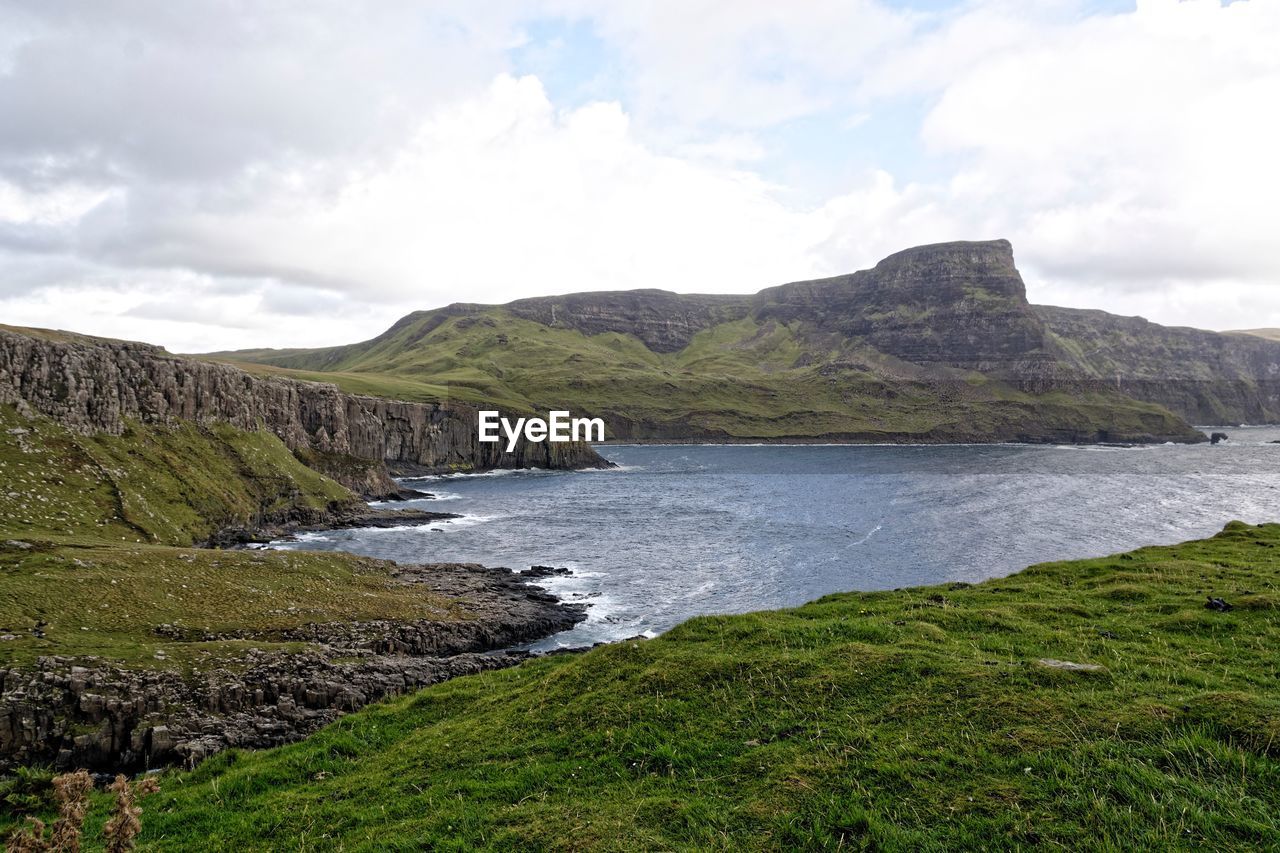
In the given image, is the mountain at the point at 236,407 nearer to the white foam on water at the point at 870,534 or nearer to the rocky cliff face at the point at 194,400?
the rocky cliff face at the point at 194,400

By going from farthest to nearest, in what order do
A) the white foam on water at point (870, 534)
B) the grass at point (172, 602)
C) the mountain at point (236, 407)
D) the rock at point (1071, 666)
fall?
the white foam on water at point (870, 534)
the mountain at point (236, 407)
the grass at point (172, 602)
the rock at point (1071, 666)

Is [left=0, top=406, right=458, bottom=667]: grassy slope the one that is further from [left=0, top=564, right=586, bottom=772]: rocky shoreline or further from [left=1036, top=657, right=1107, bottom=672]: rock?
[left=1036, top=657, right=1107, bottom=672]: rock

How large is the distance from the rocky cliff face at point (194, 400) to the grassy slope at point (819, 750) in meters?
72.7

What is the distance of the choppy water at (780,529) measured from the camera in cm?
6994

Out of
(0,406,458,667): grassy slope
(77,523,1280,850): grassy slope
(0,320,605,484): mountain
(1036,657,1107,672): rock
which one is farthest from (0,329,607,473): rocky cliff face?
(1036,657,1107,672): rock

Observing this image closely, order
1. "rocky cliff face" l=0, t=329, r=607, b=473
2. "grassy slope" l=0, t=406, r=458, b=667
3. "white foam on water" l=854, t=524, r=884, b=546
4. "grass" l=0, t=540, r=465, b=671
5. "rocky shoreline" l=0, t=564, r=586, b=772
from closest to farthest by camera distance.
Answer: "rocky shoreline" l=0, t=564, r=586, b=772 → "grass" l=0, t=540, r=465, b=671 → "grassy slope" l=0, t=406, r=458, b=667 → "rocky cliff face" l=0, t=329, r=607, b=473 → "white foam on water" l=854, t=524, r=884, b=546

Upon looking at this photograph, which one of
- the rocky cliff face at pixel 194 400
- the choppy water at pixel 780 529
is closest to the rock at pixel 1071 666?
the choppy water at pixel 780 529

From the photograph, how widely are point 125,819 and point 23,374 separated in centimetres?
8581

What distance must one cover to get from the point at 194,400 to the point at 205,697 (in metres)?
76.4

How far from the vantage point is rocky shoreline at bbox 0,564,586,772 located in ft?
95.1

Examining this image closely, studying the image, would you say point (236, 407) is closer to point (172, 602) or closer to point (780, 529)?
point (172, 602)

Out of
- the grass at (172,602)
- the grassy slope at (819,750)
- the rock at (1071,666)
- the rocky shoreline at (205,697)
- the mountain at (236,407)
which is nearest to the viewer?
the grassy slope at (819,750)

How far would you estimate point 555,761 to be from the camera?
17.5m

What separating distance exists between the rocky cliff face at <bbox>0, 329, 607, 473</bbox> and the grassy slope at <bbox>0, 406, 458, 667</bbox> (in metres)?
3.43
